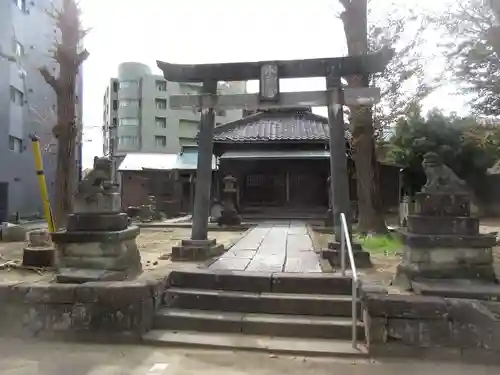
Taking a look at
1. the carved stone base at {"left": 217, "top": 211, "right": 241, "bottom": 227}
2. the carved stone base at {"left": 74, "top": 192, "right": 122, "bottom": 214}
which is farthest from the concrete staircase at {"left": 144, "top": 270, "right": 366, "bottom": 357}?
the carved stone base at {"left": 217, "top": 211, "right": 241, "bottom": 227}

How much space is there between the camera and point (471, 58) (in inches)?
329

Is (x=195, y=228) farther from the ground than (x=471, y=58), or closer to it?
closer to it

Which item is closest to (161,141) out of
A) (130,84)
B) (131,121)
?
(131,121)

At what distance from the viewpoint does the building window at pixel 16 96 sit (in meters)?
25.4

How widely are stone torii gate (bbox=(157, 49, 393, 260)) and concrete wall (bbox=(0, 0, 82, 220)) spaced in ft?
57.8

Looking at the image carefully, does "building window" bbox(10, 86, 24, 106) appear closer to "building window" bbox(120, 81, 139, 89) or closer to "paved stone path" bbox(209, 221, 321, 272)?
"paved stone path" bbox(209, 221, 321, 272)

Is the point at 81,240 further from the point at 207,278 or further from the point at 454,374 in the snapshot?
the point at 454,374

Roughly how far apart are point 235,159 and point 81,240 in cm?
1322

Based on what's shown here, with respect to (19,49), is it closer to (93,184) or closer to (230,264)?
(93,184)

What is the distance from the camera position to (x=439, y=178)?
5.13 meters

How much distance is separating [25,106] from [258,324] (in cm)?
2760

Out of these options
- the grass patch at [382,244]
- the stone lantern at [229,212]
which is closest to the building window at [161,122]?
the stone lantern at [229,212]

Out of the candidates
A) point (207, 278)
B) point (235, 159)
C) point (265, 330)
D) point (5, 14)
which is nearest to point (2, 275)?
point (207, 278)

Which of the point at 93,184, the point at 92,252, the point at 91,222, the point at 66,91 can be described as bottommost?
the point at 92,252
